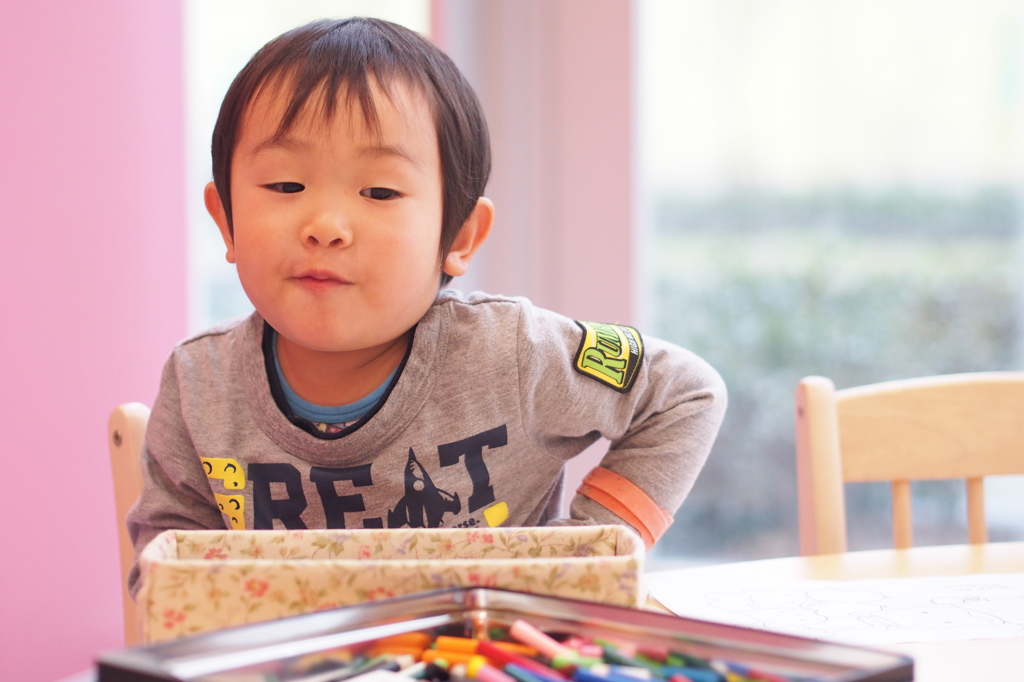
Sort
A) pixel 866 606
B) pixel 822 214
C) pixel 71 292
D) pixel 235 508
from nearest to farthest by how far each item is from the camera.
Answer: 1. pixel 866 606
2. pixel 235 508
3. pixel 71 292
4. pixel 822 214

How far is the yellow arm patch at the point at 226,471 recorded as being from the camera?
2.26 ft

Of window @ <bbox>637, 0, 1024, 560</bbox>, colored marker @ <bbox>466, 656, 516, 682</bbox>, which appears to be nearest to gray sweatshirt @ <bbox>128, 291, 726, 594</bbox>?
colored marker @ <bbox>466, 656, 516, 682</bbox>

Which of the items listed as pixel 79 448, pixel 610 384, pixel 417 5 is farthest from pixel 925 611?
pixel 417 5

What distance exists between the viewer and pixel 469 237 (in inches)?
29.2

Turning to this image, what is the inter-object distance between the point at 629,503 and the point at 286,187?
32cm

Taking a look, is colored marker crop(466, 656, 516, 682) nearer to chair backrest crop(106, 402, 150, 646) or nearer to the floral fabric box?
the floral fabric box

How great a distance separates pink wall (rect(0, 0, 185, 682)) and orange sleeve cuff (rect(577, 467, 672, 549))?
0.66 metres

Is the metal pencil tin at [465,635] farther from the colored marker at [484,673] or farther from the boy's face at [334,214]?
the boy's face at [334,214]

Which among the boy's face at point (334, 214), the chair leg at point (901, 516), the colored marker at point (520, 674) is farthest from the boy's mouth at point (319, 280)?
the chair leg at point (901, 516)

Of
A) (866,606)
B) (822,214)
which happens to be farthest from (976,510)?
(822,214)

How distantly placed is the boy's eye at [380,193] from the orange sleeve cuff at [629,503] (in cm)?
25

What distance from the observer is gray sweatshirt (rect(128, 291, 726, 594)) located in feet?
2.27

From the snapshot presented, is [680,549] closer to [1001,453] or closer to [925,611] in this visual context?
[1001,453]

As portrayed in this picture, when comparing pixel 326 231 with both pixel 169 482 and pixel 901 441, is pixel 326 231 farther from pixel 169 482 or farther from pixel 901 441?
pixel 901 441
